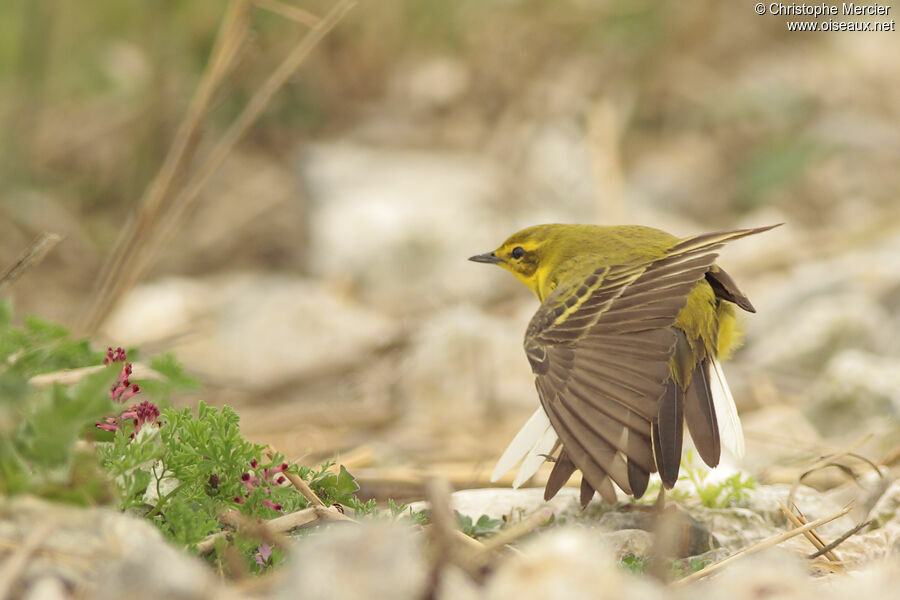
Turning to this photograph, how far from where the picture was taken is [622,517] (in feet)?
9.30

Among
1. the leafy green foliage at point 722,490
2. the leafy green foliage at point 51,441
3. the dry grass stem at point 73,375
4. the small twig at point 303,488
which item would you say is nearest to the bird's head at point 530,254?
the leafy green foliage at point 722,490

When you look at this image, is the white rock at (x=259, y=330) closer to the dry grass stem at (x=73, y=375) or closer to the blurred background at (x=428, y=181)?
the blurred background at (x=428, y=181)

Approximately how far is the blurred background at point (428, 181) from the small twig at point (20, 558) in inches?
116

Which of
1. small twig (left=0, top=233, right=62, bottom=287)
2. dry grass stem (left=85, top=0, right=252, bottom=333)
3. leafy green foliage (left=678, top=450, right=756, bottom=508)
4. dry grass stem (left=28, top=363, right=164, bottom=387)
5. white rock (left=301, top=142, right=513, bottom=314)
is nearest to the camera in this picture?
dry grass stem (left=28, top=363, right=164, bottom=387)

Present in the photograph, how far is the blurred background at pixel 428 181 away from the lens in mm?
5383

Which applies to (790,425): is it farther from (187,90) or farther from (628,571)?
(187,90)

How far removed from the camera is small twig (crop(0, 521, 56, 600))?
4.65 ft

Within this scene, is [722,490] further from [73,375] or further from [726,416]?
[73,375]

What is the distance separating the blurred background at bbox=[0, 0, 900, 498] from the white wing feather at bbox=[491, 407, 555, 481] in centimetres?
159

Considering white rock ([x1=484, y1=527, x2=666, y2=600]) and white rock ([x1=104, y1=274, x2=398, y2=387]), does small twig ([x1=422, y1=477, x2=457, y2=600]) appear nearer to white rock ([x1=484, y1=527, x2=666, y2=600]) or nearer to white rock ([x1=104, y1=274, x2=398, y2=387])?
white rock ([x1=484, y1=527, x2=666, y2=600])

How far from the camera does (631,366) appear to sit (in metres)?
2.81

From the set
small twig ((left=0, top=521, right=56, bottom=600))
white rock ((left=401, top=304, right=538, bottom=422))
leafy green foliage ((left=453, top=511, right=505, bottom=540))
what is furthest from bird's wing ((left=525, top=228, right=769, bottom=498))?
white rock ((left=401, top=304, right=538, bottom=422))

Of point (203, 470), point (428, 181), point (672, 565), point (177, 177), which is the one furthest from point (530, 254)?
point (428, 181)

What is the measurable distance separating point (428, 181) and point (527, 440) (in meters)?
4.87
